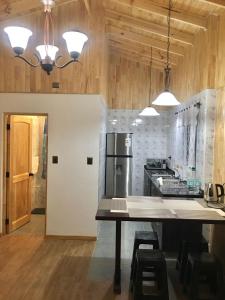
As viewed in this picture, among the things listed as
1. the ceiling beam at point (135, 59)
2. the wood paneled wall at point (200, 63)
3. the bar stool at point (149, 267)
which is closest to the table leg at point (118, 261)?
the bar stool at point (149, 267)

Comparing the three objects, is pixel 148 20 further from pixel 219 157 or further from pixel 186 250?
pixel 186 250

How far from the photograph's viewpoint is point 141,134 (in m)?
7.89

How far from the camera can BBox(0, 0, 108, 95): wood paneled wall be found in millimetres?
5090

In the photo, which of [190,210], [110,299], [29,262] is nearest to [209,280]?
[190,210]

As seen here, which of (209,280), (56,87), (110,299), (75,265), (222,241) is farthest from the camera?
(56,87)

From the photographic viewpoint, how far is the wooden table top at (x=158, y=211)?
302 cm

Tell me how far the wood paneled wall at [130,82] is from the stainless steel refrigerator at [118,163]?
1.02 m

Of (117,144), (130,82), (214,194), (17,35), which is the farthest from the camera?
(130,82)

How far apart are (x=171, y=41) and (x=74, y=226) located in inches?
146

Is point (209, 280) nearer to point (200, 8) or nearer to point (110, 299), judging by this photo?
point (110, 299)

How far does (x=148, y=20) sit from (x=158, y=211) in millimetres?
3243

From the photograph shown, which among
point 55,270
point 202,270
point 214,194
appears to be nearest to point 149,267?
point 202,270

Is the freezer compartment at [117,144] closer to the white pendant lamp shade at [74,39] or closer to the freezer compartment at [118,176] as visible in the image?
the freezer compartment at [118,176]

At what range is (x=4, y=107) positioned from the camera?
16.9 ft
